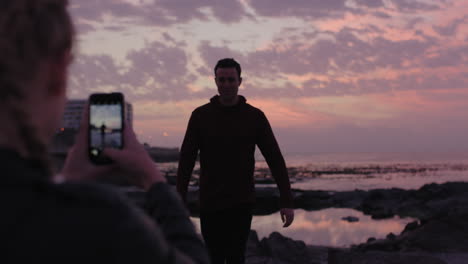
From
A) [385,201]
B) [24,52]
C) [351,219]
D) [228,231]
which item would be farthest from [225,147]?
[385,201]

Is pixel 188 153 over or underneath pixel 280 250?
over

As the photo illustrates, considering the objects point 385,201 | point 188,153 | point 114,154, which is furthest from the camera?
point 385,201

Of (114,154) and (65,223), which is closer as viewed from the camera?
(65,223)

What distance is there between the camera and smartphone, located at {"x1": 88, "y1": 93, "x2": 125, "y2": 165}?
1.43 metres

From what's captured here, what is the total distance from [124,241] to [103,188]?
11 cm

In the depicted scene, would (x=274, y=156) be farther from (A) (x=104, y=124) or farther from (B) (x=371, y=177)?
(B) (x=371, y=177)

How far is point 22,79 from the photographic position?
93 cm

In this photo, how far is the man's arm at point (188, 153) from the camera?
5.65 meters

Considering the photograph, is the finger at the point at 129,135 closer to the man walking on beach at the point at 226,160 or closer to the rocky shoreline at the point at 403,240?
the man walking on beach at the point at 226,160

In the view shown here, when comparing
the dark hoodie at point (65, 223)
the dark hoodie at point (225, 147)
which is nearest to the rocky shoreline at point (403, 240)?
the dark hoodie at point (225, 147)

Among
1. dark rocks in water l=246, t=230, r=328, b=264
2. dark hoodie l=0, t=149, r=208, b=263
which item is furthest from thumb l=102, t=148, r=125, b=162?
dark rocks in water l=246, t=230, r=328, b=264

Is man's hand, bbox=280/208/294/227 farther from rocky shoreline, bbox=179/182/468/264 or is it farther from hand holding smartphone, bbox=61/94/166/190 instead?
hand holding smartphone, bbox=61/94/166/190

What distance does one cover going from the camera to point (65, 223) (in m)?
0.85

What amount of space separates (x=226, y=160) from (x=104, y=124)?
12.6 ft
